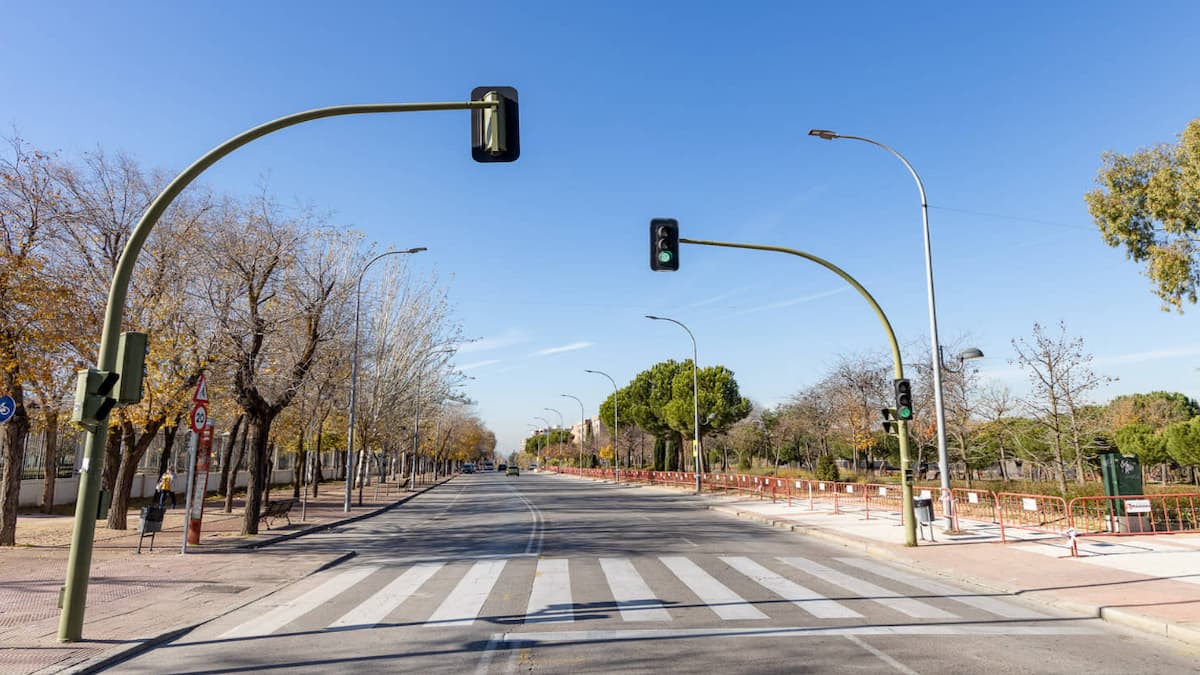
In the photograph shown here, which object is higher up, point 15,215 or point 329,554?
point 15,215

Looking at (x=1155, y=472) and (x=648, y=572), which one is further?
(x=1155, y=472)

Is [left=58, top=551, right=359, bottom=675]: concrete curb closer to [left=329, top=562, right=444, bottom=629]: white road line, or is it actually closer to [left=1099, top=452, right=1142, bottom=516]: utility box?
[left=329, top=562, right=444, bottom=629]: white road line

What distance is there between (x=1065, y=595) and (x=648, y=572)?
19.0 ft

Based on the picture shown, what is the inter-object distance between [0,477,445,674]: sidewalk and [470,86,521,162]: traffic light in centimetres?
622

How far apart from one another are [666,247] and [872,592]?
6.67 m

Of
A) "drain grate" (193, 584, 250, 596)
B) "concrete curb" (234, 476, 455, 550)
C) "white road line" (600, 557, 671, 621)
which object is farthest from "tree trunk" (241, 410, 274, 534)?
"white road line" (600, 557, 671, 621)

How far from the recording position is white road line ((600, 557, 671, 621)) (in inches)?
313

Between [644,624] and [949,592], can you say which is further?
[949,592]

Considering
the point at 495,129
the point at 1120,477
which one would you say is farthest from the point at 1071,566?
the point at 495,129

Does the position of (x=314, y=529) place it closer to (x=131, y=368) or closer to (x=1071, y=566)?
(x=131, y=368)

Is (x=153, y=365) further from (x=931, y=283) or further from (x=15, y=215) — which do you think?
(x=931, y=283)

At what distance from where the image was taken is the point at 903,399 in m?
14.0

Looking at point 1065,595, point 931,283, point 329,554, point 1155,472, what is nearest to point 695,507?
point 931,283

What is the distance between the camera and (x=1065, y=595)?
29.1 feet
